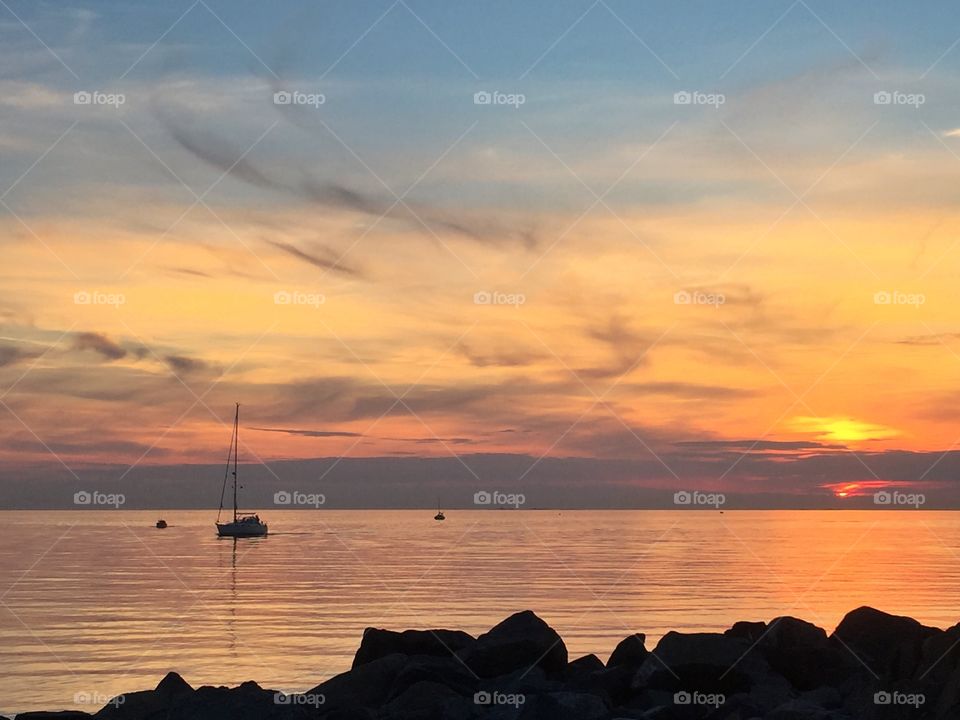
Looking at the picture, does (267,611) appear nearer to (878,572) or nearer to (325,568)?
(325,568)

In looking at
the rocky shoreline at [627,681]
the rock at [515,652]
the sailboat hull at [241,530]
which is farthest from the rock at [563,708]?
the sailboat hull at [241,530]

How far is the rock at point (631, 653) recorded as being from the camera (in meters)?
24.4

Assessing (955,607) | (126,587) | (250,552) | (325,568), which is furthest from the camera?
(250,552)

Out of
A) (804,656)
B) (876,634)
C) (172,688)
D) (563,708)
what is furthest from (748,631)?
(172,688)

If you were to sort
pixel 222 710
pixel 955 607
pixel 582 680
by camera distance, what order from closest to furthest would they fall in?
pixel 222 710 < pixel 582 680 < pixel 955 607

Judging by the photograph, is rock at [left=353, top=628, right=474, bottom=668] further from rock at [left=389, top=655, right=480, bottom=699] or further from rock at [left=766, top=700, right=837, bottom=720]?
rock at [left=766, top=700, right=837, bottom=720]

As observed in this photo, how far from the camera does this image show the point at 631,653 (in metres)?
24.5

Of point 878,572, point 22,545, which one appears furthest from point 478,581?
point 22,545

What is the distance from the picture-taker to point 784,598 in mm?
54656

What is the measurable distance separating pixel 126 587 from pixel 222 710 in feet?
151

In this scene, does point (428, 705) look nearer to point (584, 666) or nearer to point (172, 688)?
point (172, 688)

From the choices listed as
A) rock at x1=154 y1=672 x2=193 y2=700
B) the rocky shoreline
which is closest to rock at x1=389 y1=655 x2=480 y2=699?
the rocky shoreline

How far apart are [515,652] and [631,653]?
7.93ft

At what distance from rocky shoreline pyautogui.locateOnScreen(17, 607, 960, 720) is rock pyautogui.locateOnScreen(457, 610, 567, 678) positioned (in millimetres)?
26
